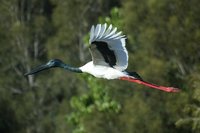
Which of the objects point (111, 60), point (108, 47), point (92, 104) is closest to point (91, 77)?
point (92, 104)

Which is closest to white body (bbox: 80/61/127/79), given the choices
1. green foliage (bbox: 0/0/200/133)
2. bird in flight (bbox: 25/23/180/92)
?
bird in flight (bbox: 25/23/180/92)

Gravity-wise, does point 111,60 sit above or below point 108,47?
below

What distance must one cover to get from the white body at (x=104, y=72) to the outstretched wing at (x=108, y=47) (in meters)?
0.06

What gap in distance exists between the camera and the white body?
1484 centimetres

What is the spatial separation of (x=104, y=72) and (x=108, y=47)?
0.40m

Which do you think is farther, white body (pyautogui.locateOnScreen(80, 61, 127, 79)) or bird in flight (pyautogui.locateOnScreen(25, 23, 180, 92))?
white body (pyautogui.locateOnScreen(80, 61, 127, 79))

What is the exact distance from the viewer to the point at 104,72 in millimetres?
14875

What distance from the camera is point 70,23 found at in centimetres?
3609

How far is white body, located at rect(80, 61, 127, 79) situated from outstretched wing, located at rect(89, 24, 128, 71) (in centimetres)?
6

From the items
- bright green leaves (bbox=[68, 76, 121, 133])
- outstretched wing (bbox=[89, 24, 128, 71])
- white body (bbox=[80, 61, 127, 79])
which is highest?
outstretched wing (bbox=[89, 24, 128, 71])

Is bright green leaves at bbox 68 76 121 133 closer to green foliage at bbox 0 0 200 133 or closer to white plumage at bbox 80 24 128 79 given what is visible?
green foliage at bbox 0 0 200 133

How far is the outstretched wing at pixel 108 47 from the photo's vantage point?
14.2 metres

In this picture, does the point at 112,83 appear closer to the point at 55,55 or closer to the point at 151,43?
the point at 151,43

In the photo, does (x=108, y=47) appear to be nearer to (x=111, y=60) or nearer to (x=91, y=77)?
(x=111, y=60)
